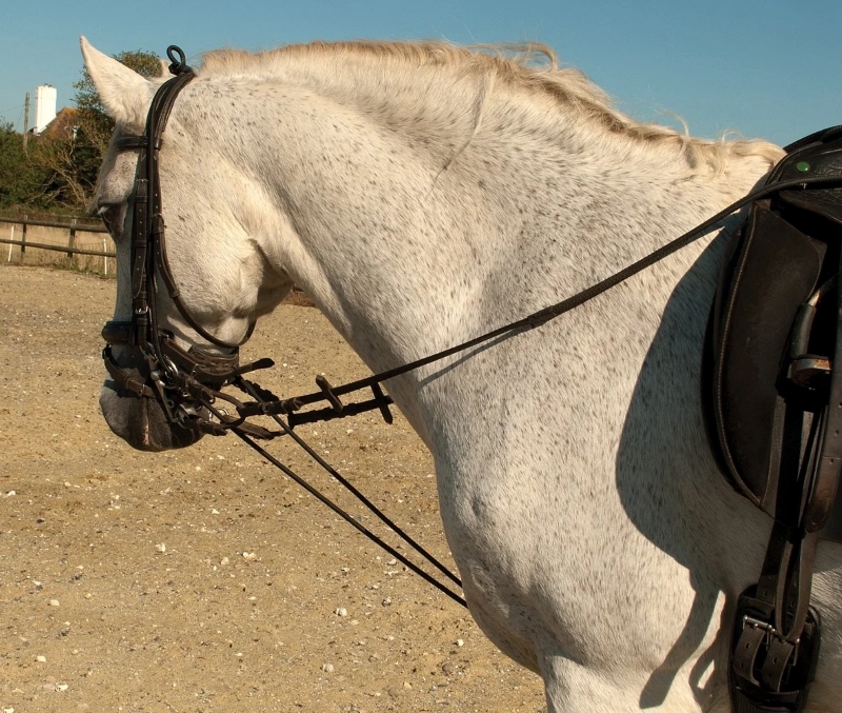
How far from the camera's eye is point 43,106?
47.2 m

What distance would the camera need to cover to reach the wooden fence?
64.1 ft

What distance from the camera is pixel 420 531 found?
19.1 feet

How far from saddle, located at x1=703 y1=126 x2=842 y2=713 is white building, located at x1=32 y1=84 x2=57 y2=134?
51.2 meters

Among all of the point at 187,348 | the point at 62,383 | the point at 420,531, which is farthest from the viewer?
the point at 62,383

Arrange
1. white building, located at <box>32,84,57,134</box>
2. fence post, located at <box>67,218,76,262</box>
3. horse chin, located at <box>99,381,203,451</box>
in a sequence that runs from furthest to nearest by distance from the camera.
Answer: white building, located at <box>32,84,57,134</box>
fence post, located at <box>67,218,76,262</box>
horse chin, located at <box>99,381,203,451</box>

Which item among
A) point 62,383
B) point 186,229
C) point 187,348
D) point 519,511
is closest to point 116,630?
point 187,348

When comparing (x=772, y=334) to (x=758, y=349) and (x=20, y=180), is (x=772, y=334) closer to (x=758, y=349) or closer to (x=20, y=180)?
(x=758, y=349)

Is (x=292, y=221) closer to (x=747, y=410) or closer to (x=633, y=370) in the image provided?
(x=633, y=370)

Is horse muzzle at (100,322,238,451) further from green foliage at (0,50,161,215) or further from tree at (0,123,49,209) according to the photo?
tree at (0,123,49,209)

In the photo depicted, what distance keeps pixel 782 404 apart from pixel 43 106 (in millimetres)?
52937

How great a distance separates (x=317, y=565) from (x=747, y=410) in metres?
3.95

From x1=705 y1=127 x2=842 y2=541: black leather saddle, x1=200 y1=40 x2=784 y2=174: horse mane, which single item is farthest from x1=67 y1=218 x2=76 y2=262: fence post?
x1=705 y1=127 x2=842 y2=541: black leather saddle

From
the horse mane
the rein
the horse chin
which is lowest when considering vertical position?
the horse chin

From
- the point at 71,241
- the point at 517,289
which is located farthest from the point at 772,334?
the point at 71,241
